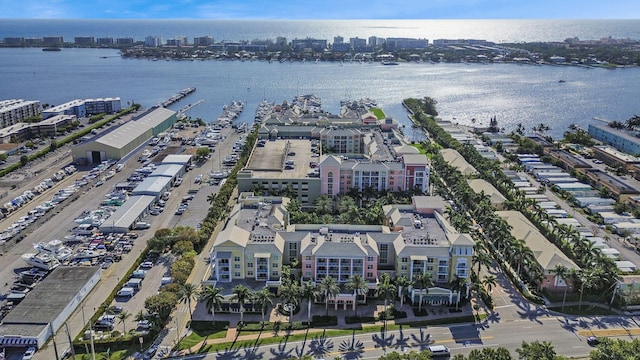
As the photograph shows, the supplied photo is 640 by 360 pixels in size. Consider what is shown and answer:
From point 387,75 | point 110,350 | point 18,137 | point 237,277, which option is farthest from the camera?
point 387,75

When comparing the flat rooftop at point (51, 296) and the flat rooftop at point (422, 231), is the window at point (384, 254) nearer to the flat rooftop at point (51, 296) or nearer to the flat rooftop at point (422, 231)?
the flat rooftop at point (422, 231)

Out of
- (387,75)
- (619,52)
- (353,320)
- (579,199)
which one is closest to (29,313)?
(353,320)

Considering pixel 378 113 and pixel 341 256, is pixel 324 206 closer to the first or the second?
pixel 341 256

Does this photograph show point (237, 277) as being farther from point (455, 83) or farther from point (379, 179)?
point (455, 83)

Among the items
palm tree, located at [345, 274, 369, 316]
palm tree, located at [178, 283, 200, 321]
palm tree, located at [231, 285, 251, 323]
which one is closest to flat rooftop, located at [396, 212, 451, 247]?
palm tree, located at [345, 274, 369, 316]

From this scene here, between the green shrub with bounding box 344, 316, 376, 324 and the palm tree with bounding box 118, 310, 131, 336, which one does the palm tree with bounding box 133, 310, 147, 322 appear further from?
the green shrub with bounding box 344, 316, 376, 324

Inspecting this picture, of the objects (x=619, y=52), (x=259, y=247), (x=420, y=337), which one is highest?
(x=619, y=52)
